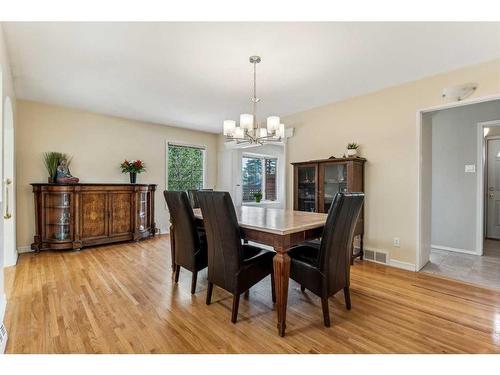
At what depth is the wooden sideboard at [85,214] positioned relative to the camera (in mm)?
3838

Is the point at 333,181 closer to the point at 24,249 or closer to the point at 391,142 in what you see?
the point at 391,142

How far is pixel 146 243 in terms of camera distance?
175 inches

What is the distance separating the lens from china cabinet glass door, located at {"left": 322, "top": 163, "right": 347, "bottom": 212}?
A: 11.5 feet

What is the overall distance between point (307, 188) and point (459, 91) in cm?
211

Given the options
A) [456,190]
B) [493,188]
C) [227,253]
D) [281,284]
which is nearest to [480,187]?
[456,190]

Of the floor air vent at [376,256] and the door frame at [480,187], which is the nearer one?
the floor air vent at [376,256]

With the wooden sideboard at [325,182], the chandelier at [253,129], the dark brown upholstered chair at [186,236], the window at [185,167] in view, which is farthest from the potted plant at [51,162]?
the wooden sideboard at [325,182]

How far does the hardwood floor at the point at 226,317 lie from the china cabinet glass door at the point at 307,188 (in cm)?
123

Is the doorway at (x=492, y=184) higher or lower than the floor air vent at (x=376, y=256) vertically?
higher

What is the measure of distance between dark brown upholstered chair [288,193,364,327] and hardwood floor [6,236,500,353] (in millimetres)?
285

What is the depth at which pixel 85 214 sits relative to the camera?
4.02 m

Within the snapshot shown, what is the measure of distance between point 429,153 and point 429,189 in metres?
0.47

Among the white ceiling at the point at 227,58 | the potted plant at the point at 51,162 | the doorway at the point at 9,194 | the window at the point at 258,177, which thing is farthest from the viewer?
the window at the point at 258,177

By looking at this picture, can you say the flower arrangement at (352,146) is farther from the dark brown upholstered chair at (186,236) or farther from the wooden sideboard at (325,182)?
the dark brown upholstered chair at (186,236)
